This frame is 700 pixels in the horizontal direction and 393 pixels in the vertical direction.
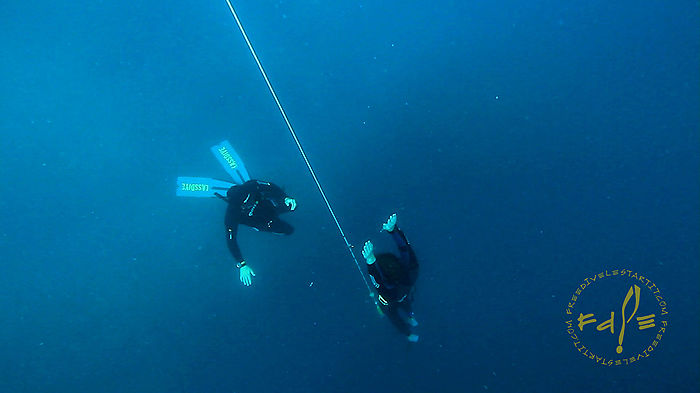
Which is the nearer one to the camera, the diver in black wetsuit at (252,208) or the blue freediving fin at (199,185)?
the diver in black wetsuit at (252,208)

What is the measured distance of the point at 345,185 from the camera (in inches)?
133

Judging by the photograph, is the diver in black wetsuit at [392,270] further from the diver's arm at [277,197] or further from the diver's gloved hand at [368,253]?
the diver's arm at [277,197]

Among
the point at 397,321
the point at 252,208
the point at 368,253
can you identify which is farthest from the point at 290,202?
the point at 397,321

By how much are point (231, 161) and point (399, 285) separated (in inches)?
78.7

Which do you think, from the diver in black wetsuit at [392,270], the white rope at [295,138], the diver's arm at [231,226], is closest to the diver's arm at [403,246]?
the diver in black wetsuit at [392,270]

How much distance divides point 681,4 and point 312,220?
3.82m

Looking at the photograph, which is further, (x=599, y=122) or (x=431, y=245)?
(x=431, y=245)

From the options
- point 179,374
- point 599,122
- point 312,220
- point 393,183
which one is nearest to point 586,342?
point 599,122

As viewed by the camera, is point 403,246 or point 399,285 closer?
point 399,285

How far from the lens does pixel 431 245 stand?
339 cm

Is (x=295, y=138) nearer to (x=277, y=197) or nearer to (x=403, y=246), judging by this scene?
(x=277, y=197)

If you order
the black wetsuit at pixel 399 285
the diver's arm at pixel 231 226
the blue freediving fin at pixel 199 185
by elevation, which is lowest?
the black wetsuit at pixel 399 285

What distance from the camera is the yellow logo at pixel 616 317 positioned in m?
3.28

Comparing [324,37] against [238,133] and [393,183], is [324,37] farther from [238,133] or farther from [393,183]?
[393,183]
